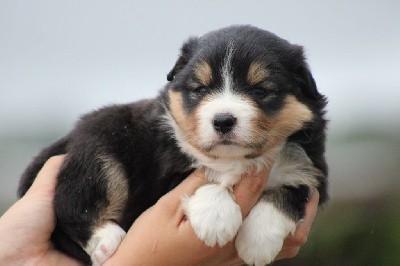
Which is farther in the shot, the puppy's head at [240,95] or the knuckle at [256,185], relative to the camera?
the knuckle at [256,185]

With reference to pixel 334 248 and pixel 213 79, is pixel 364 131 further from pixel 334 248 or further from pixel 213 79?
pixel 213 79

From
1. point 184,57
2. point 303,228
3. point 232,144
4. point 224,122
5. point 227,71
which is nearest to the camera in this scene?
point 224,122

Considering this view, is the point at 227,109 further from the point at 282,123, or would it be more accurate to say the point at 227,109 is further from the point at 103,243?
the point at 103,243

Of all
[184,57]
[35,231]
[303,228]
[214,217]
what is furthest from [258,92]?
[35,231]

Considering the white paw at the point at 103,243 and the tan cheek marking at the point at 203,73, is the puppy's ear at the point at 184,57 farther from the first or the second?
the white paw at the point at 103,243

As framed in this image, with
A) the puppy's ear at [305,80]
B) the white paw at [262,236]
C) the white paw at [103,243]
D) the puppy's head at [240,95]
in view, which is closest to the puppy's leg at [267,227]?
the white paw at [262,236]

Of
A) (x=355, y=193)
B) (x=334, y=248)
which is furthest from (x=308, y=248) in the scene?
(x=355, y=193)
